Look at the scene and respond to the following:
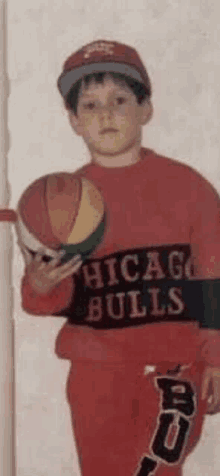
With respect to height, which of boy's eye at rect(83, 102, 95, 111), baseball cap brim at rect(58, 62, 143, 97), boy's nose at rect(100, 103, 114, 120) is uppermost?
baseball cap brim at rect(58, 62, 143, 97)

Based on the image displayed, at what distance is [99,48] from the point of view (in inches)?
55.5

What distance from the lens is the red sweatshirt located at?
1296mm

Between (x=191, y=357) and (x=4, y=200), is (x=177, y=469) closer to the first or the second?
(x=191, y=357)

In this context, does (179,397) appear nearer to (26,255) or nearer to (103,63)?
(26,255)

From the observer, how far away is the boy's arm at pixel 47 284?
135 centimetres

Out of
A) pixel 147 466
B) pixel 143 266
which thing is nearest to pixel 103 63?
pixel 143 266

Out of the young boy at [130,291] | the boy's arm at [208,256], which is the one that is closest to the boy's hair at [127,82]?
the young boy at [130,291]

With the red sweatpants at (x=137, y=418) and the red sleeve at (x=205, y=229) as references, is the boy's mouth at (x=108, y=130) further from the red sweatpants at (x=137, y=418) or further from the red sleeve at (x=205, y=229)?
the red sweatpants at (x=137, y=418)

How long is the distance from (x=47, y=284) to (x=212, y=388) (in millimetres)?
396

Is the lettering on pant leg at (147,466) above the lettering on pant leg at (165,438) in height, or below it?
below

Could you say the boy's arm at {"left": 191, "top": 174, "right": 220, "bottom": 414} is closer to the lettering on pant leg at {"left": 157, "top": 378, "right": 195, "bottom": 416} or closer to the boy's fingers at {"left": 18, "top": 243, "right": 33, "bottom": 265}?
the lettering on pant leg at {"left": 157, "top": 378, "right": 195, "bottom": 416}

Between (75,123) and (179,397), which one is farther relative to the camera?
(75,123)

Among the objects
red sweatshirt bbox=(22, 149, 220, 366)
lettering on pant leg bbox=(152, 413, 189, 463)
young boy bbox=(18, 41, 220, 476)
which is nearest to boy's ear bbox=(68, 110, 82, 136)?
young boy bbox=(18, 41, 220, 476)

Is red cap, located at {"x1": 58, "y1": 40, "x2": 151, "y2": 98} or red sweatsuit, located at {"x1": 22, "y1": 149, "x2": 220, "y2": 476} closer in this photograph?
red sweatsuit, located at {"x1": 22, "y1": 149, "x2": 220, "y2": 476}
